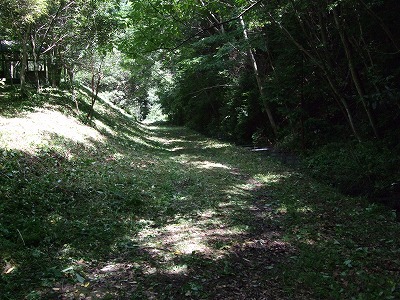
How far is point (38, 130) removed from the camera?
408 inches

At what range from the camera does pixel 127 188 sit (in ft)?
26.9

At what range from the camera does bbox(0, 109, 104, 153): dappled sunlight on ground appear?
8.70 meters

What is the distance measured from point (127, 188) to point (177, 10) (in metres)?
4.42

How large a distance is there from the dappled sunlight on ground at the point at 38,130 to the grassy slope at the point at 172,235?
0.08 meters

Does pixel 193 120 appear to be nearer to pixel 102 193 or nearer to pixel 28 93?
pixel 28 93

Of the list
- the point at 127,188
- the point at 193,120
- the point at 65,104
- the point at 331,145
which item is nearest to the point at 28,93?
the point at 65,104

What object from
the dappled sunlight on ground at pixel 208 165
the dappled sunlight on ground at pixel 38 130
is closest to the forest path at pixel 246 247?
the dappled sunlight on ground at pixel 208 165

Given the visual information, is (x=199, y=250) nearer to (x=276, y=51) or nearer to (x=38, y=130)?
(x=38, y=130)

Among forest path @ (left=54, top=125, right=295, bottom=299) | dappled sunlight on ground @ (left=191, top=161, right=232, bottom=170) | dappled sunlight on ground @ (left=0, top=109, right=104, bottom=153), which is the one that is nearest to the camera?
forest path @ (left=54, top=125, right=295, bottom=299)

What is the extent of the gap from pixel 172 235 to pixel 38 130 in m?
6.50

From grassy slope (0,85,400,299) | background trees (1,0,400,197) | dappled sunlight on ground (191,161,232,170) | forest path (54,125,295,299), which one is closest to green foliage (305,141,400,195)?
background trees (1,0,400,197)

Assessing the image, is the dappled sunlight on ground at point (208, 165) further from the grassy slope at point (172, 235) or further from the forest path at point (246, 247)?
the forest path at point (246, 247)

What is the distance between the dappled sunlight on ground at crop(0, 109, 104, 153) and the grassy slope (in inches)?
3.2

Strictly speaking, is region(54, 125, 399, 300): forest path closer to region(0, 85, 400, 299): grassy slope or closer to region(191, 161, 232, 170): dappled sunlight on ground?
region(0, 85, 400, 299): grassy slope
